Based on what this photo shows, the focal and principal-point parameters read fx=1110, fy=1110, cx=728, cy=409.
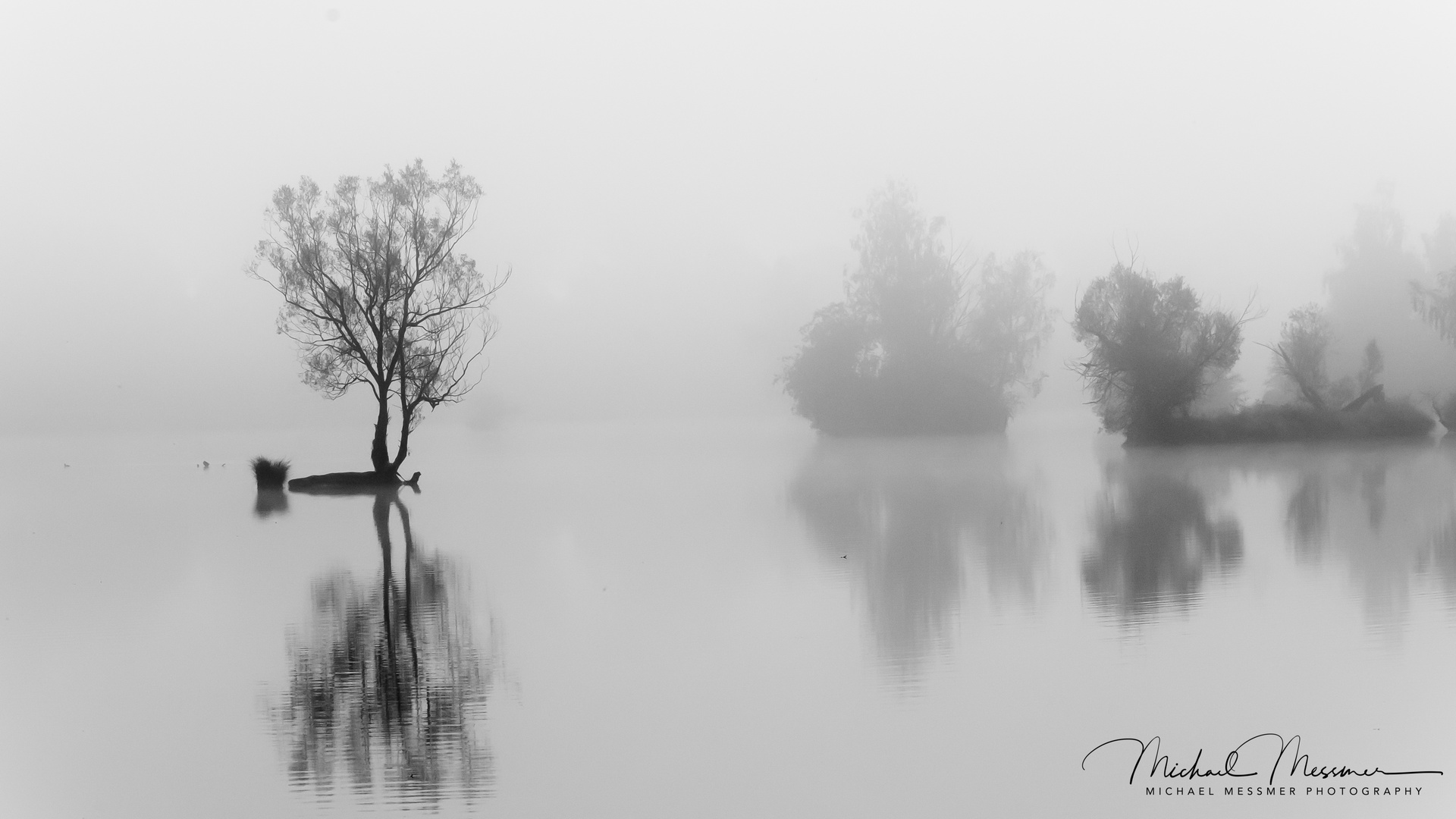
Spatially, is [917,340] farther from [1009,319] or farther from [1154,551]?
[1154,551]

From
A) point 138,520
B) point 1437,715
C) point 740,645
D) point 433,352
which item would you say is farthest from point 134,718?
point 433,352

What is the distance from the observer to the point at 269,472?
31391 mm

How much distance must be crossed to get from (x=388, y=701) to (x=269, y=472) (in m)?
26.0

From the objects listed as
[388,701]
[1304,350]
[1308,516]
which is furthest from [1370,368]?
[388,701]

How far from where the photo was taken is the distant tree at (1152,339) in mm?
38188

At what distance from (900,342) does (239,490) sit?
34301 mm

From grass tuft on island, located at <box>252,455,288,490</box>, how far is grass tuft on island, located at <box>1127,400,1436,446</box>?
2955 centimetres

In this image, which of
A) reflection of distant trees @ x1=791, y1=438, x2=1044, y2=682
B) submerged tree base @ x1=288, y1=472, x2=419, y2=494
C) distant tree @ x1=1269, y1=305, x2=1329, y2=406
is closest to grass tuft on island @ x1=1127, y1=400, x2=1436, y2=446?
distant tree @ x1=1269, y1=305, x2=1329, y2=406

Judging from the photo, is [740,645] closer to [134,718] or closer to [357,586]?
[134,718]

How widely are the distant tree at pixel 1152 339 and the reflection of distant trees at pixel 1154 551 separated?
16.9 metres

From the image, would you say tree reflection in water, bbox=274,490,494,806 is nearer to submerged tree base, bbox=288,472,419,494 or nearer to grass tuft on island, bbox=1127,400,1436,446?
submerged tree base, bbox=288,472,419,494

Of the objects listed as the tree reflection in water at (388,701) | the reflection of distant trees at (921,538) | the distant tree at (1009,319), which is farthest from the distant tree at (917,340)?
the tree reflection in water at (388,701)

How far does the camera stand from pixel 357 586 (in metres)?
12.9
